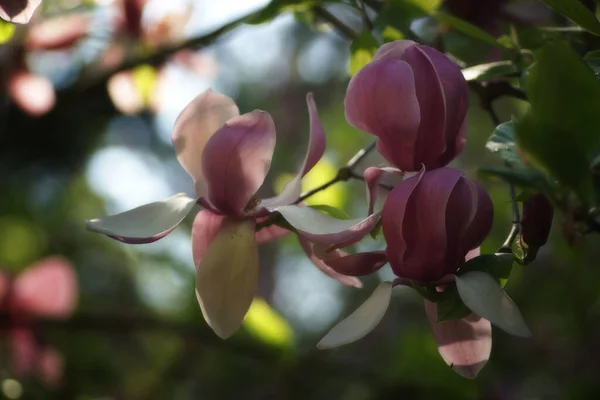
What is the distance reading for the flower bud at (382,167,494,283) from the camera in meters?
0.29

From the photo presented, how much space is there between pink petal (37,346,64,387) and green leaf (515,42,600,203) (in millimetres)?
568

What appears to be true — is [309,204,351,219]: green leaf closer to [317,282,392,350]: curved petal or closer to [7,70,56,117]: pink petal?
[317,282,392,350]: curved petal

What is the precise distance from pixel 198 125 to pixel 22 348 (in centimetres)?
47

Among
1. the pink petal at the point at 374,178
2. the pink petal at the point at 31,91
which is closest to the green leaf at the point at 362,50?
the pink petal at the point at 374,178

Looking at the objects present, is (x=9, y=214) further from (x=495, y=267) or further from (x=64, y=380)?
(x=495, y=267)

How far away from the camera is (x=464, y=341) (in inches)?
12.8

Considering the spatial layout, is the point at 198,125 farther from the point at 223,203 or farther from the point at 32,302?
the point at 32,302

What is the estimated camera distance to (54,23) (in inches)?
27.3

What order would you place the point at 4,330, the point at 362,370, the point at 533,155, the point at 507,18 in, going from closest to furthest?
the point at 533,155, the point at 507,18, the point at 4,330, the point at 362,370

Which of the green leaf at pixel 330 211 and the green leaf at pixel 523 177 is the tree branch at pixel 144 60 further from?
the green leaf at pixel 523 177

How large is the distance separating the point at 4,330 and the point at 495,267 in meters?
0.58

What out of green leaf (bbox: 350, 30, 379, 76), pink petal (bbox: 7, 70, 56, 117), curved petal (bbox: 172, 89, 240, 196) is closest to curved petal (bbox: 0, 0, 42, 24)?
curved petal (bbox: 172, 89, 240, 196)

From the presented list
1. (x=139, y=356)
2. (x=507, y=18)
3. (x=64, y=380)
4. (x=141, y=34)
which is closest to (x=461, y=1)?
(x=507, y=18)

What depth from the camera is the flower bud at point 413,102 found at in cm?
31
